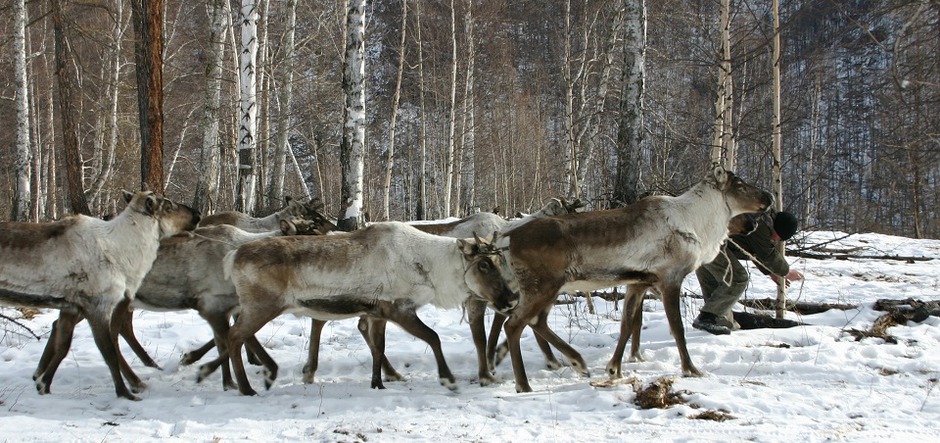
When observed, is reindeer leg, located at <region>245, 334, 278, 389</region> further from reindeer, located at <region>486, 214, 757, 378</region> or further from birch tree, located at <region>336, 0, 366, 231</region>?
birch tree, located at <region>336, 0, 366, 231</region>

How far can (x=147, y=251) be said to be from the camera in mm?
5902

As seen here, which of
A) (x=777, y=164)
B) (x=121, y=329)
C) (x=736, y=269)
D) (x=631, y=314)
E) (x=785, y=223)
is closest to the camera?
(x=631, y=314)

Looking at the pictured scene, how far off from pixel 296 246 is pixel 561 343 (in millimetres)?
2334

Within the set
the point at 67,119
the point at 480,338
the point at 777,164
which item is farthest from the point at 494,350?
the point at 67,119

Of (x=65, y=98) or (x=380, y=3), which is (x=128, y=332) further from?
(x=380, y=3)

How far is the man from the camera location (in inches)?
277

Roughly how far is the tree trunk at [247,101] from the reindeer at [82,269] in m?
7.37

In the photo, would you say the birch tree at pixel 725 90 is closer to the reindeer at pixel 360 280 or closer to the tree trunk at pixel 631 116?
the tree trunk at pixel 631 116

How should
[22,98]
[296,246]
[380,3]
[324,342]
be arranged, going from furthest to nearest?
1. [380,3]
2. [22,98]
3. [324,342]
4. [296,246]

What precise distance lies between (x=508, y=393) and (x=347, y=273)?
159 cm

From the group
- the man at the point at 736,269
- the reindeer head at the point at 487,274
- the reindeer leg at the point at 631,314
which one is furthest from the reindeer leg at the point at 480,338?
the man at the point at 736,269

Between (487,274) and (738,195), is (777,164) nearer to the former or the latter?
(738,195)

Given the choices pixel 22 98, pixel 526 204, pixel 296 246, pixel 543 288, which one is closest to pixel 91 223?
pixel 296 246

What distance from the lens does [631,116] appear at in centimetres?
987
